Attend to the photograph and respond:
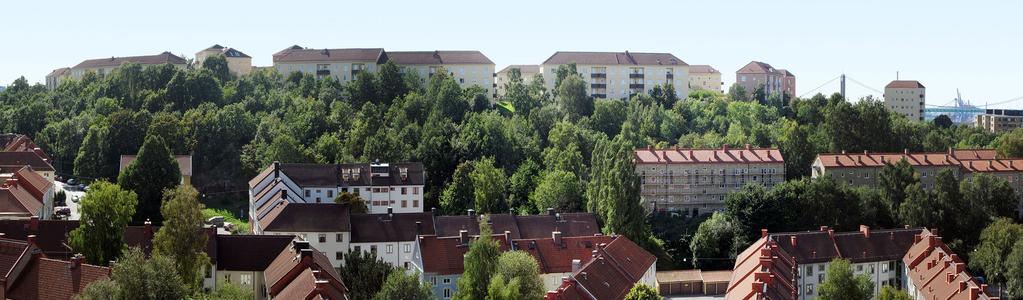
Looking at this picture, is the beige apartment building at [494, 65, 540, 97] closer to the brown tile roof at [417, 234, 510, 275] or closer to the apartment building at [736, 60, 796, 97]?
the apartment building at [736, 60, 796, 97]

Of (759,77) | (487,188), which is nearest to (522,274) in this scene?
(487,188)

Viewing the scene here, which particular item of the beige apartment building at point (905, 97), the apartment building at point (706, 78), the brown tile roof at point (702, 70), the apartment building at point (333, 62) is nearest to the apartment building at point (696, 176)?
the apartment building at point (333, 62)

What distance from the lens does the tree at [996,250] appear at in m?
71.3

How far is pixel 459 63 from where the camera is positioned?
407 ft

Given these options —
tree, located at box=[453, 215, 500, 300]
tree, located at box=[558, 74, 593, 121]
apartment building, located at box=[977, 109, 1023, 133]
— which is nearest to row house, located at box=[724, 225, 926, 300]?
tree, located at box=[453, 215, 500, 300]

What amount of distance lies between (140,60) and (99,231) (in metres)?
84.9

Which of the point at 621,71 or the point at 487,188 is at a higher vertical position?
the point at 621,71

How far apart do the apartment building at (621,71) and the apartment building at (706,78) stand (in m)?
19.9

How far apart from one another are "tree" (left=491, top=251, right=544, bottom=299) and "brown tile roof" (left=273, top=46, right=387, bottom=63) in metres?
74.3

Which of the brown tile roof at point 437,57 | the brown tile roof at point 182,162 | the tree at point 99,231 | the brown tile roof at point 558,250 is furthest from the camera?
the brown tile roof at point 437,57

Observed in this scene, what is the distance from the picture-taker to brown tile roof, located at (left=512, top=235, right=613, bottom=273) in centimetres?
6128

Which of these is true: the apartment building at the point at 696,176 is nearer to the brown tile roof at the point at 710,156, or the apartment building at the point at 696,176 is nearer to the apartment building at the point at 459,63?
the brown tile roof at the point at 710,156

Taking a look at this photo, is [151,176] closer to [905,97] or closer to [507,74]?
[507,74]

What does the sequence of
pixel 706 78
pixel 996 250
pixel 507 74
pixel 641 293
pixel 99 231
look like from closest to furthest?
pixel 641 293 < pixel 99 231 < pixel 996 250 < pixel 507 74 < pixel 706 78
